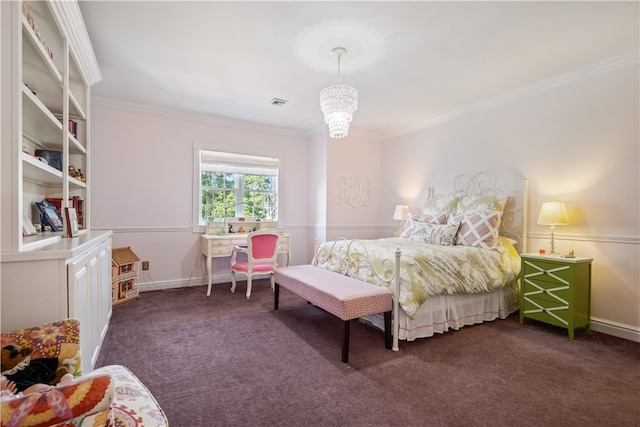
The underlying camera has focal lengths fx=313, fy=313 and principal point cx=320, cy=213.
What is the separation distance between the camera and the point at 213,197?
15.8 ft

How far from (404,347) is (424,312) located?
0.36 meters

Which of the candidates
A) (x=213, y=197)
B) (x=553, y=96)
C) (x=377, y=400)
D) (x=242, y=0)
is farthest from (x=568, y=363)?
(x=213, y=197)

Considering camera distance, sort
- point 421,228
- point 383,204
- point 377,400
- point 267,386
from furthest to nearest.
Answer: point 383,204 < point 421,228 < point 267,386 < point 377,400

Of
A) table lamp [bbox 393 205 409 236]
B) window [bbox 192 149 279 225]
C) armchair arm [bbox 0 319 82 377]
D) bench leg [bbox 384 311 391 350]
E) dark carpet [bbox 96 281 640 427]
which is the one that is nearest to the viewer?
armchair arm [bbox 0 319 82 377]

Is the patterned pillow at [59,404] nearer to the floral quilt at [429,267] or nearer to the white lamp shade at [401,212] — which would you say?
the floral quilt at [429,267]

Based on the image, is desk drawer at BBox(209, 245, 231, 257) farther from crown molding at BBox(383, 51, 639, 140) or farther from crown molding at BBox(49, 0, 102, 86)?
crown molding at BBox(383, 51, 639, 140)

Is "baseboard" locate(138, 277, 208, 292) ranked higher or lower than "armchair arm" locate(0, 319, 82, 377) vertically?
lower

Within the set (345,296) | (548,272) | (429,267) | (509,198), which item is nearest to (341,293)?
(345,296)

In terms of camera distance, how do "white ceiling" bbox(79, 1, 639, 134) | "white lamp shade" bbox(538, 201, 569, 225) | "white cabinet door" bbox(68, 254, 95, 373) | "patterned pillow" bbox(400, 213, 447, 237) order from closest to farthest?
"white cabinet door" bbox(68, 254, 95, 373) → "white ceiling" bbox(79, 1, 639, 134) → "white lamp shade" bbox(538, 201, 569, 225) → "patterned pillow" bbox(400, 213, 447, 237)

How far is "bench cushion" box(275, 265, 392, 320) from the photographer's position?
2373 millimetres

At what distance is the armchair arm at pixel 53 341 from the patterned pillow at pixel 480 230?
11.2 feet

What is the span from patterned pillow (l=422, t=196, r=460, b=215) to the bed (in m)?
0.01

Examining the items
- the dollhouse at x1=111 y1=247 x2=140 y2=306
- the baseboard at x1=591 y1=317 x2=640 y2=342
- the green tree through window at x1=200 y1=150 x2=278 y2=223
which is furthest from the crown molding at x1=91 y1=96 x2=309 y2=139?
the baseboard at x1=591 y1=317 x2=640 y2=342

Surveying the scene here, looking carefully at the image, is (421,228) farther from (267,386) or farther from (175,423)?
(175,423)
